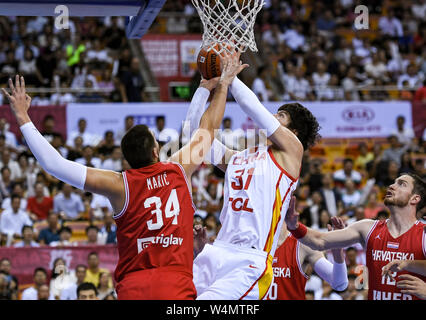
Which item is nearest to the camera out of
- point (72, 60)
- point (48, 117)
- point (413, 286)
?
point (413, 286)

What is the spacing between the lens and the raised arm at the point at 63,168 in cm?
439

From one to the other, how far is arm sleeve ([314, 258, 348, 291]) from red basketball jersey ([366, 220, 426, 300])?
0.75ft

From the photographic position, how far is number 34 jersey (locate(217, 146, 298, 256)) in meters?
4.96

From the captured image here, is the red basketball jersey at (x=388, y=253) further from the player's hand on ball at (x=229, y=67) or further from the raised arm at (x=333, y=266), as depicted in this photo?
the player's hand on ball at (x=229, y=67)

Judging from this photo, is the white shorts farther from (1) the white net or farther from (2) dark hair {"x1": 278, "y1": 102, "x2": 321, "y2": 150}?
(1) the white net

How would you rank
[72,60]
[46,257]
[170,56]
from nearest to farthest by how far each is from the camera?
[46,257] → [72,60] → [170,56]

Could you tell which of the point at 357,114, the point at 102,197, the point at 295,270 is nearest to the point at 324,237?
the point at 295,270

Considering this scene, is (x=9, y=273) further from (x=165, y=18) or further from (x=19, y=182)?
(x=165, y=18)

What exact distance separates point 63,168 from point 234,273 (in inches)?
55.2

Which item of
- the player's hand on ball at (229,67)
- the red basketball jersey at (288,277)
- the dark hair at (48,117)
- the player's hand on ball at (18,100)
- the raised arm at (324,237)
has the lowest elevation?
the red basketball jersey at (288,277)

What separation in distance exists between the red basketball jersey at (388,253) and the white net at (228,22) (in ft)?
6.30

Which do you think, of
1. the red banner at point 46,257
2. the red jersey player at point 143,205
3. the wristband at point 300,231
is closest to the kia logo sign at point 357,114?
the red banner at point 46,257

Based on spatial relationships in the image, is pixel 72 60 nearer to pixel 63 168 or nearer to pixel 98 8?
pixel 98 8

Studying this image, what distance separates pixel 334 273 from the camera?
19.7 feet
